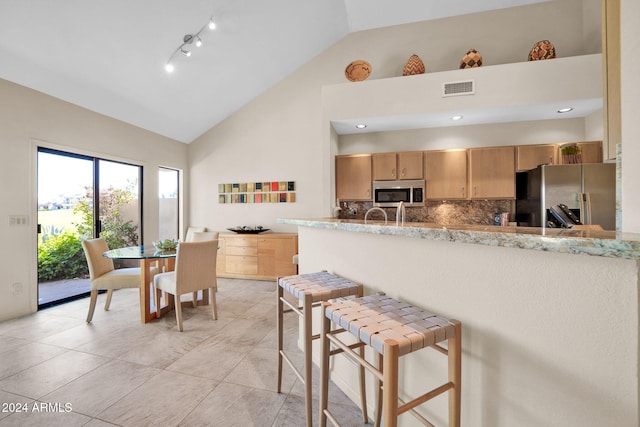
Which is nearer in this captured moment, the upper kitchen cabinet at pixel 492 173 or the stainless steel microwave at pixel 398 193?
the upper kitchen cabinet at pixel 492 173

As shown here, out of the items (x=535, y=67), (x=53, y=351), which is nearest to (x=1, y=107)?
(x=53, y=351)

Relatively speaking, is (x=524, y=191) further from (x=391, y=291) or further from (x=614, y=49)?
(x=391, y=291)

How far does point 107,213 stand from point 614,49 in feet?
18.2

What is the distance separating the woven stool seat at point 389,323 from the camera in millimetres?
888

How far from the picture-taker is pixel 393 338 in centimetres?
Answer: 88

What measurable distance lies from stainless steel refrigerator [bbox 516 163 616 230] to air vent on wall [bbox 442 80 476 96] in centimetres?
127

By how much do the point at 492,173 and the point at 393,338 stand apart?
3.83 meters

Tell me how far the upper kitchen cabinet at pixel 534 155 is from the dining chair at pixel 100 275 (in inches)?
202

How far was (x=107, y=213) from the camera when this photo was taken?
4.14 metres

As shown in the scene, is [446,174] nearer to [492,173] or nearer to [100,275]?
[492,173]

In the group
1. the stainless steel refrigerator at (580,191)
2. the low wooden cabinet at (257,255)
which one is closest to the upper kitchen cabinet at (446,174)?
the stainless steel refrigerator at (580,191)

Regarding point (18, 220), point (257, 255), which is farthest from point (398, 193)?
point (18, 220)

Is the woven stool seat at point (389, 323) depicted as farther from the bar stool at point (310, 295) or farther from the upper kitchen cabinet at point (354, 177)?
the upper kitchen cabinet at point (354, 177)

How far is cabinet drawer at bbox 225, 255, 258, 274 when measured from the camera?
15.4 ft
